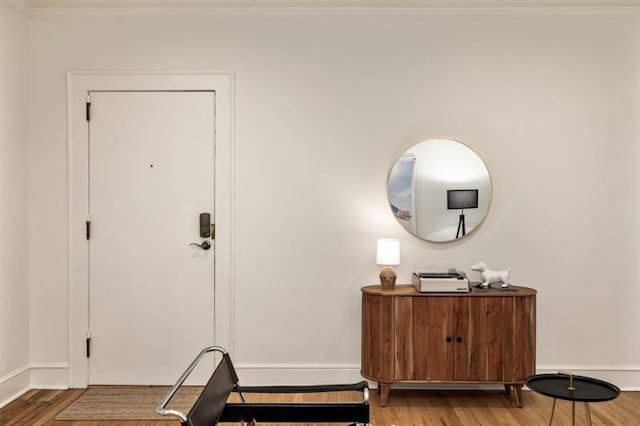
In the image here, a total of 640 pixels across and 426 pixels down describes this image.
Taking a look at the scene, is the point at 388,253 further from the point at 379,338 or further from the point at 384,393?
the point at 384,393

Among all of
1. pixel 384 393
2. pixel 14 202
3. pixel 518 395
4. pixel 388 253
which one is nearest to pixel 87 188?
pixel 14 202

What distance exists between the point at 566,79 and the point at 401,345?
2.13 m

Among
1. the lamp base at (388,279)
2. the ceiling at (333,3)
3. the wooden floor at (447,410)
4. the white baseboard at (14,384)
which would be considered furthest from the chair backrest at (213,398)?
the ceiling at (333,3)

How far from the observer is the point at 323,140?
4.10 meters

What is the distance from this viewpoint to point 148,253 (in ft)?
13.5

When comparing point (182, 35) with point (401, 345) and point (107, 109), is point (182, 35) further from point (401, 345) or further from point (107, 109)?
point (401, 345)

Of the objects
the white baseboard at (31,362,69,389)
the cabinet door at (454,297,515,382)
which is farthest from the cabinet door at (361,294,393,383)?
the white baseboard at (31,362,69,389)

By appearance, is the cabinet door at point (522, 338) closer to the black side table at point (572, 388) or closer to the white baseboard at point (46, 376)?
the black side table at point (572, 388)

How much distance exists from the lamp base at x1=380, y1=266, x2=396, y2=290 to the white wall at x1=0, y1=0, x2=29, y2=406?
2.42 m

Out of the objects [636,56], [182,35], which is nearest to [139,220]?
[182,35]

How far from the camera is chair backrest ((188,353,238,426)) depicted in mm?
1850

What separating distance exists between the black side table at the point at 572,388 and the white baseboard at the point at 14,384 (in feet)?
10.3

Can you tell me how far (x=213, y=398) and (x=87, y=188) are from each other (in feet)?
8.21

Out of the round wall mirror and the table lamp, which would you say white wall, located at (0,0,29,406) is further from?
the round wall mirror
